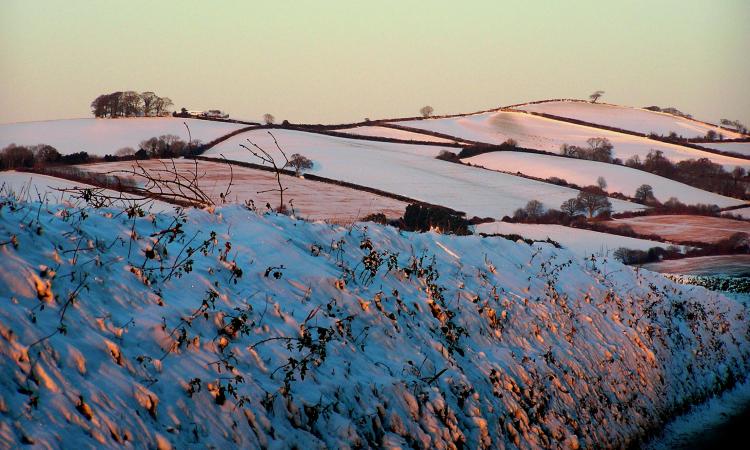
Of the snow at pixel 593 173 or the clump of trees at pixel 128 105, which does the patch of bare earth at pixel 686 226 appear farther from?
the clump of trees at pixel 128 105

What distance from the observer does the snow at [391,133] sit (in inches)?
3735

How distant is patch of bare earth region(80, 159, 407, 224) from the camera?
4488 centimetres

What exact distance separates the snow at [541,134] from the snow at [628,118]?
24.7 ft

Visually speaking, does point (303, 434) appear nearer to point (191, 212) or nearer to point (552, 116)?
point (191, 212)

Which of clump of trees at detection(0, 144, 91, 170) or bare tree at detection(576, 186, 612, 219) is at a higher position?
clump of trees at detection(0, 144, 91, 170)

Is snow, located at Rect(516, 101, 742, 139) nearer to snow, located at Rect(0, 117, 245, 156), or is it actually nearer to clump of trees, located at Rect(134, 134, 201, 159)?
snow, located at Rect(0, 117, 245, 156)

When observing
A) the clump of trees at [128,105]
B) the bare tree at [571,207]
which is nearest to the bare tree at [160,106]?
the clump of trees at [128,105]

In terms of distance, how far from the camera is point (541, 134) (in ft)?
363

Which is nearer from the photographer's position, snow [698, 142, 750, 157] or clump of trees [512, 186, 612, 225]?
clump of trees [512, 186, 612, 225]

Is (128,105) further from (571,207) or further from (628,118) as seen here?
(628,118)

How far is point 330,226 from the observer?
12945 mm

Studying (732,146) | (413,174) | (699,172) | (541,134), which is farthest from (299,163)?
(732,146)

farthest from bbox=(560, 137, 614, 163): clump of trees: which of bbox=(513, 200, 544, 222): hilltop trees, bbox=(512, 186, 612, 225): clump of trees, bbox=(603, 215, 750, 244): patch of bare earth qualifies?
bbox=(513, 200, 544, 222): hilltop trees

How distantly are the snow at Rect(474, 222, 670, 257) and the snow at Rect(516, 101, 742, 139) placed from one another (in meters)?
66.0
